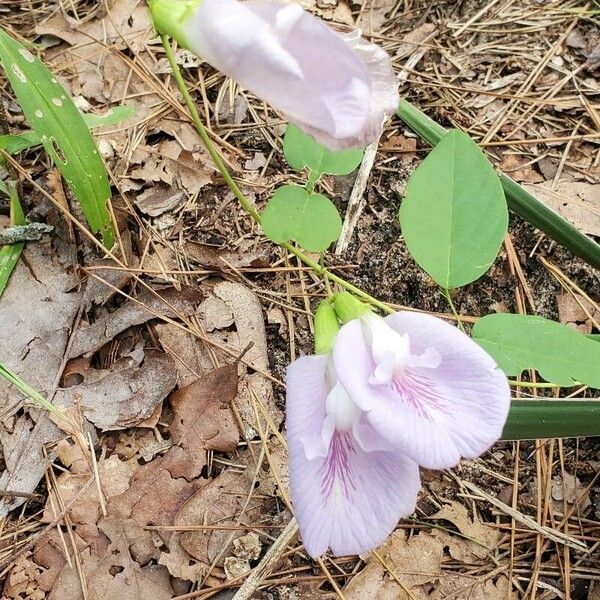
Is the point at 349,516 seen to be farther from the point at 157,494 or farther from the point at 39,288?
the point at 39,288

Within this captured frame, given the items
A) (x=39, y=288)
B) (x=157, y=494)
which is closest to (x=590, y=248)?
(x=157, y=494)

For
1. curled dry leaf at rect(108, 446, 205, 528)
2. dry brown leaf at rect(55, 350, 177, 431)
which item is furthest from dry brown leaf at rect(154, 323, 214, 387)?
curled dry leaf at rect(108, 446, 205, 528)

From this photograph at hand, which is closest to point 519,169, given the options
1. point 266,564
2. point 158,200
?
point 158,200

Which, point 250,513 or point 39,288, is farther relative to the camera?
point 39,288

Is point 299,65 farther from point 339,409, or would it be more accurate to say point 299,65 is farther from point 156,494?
point 156,494

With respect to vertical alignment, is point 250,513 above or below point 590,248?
below
